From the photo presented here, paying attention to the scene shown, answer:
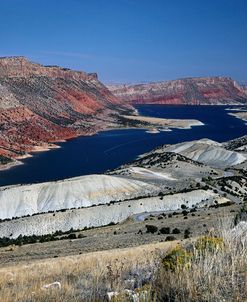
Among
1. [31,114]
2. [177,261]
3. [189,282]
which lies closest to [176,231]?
[177,261]

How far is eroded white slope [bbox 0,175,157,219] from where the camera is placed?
62.1m

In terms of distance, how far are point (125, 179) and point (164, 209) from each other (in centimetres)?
1587

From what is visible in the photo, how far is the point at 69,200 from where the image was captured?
6259 centimetres

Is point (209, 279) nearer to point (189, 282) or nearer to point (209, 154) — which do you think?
point (189, 282)

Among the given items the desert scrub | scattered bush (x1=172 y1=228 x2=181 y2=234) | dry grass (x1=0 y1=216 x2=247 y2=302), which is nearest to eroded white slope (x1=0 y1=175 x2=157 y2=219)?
scattered bush (x1=172 y1=228 x2=181 y2=234)

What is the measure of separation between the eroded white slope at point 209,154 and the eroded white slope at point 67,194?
28571 millimetres

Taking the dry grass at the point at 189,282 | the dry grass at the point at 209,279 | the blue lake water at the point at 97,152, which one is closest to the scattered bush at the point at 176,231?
the dry grass at the point at 189,282

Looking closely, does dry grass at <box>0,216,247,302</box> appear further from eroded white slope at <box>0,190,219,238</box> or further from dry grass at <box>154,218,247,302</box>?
eroded white slope at <box>0,190,219,238</box>

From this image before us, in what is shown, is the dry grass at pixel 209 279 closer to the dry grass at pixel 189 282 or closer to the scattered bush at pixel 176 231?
the dry grass at pixel 189 282

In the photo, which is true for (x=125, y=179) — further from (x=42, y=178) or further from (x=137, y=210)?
(x=42, y=178)

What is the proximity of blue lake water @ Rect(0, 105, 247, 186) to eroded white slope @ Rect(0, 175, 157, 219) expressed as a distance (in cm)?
2311

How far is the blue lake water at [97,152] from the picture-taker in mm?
95000

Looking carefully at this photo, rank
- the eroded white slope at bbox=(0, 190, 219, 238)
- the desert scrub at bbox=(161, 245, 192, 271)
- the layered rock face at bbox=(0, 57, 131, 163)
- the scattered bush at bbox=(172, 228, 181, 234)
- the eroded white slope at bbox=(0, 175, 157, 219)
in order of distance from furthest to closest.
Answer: the layered rock face at bbox=(0, 57, 131, 163) < the eroded white slope at bbox=(0, 175, 157, 219) < the eroded white slope at bbox=(0, 190, 219, 238) < the scattered bush at bbox=(172, 228, 181, 234) < the desert scrub at bbox=(161, 245, 192, 271)

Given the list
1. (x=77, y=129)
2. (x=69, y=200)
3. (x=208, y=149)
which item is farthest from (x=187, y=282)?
(x=77, y=129)
